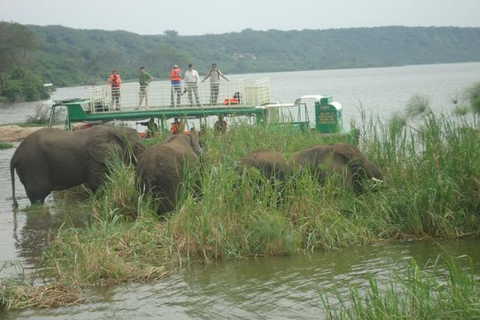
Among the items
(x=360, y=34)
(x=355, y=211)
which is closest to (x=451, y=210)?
(x=355, y=211)

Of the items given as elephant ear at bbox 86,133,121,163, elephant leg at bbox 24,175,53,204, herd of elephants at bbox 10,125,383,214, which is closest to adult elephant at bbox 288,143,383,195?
herd of elephants at bbox 10,125,383,214

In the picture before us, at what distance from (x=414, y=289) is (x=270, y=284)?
285cm

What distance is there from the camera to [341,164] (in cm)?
1194

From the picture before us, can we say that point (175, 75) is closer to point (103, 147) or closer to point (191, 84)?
point (191, 84)

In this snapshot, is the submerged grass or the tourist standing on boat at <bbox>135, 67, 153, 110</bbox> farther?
the tourist standing on boat at <bbox>135, 67, 153, 110</bbox>

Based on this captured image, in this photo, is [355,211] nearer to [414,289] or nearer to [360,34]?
[414,289]

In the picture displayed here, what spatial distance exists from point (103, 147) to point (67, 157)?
2.16ft

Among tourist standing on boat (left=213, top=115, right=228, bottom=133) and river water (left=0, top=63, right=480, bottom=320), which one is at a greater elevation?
tourist standing on boat (left=213, top=115, right=228, bottom=133)

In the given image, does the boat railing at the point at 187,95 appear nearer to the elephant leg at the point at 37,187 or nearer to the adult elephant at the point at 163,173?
the elephant leg at the point at 37,187

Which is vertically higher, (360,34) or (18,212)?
(360,34)

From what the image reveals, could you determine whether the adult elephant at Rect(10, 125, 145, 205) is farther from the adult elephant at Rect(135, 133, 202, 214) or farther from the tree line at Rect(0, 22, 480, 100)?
the tree line at Rect(0, 22, 480, 100)

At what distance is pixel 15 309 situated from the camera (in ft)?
27.7

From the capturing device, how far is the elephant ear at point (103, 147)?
566 inches

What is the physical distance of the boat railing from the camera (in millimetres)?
22375
